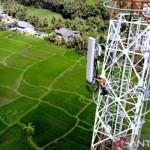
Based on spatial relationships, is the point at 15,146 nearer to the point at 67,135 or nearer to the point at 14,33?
the point at 67,135

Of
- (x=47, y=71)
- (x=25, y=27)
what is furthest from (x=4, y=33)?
(x=47, y=71)

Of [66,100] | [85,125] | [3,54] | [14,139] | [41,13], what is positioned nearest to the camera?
[14,139]

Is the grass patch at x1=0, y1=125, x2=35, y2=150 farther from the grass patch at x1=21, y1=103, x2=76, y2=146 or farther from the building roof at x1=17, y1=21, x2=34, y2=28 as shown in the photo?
the building roof at x1=17, y1=21, x2=34, y2=28

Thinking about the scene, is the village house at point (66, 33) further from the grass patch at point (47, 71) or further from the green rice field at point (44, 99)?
the grass patch at point (47, 71)

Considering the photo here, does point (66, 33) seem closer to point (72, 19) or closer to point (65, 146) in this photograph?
point (72, 19)

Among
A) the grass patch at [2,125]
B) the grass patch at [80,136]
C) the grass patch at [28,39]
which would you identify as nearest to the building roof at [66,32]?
the grass patch at [28,39]

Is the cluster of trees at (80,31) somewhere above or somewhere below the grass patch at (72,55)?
above

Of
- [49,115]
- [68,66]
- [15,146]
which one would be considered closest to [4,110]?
[49,115]
